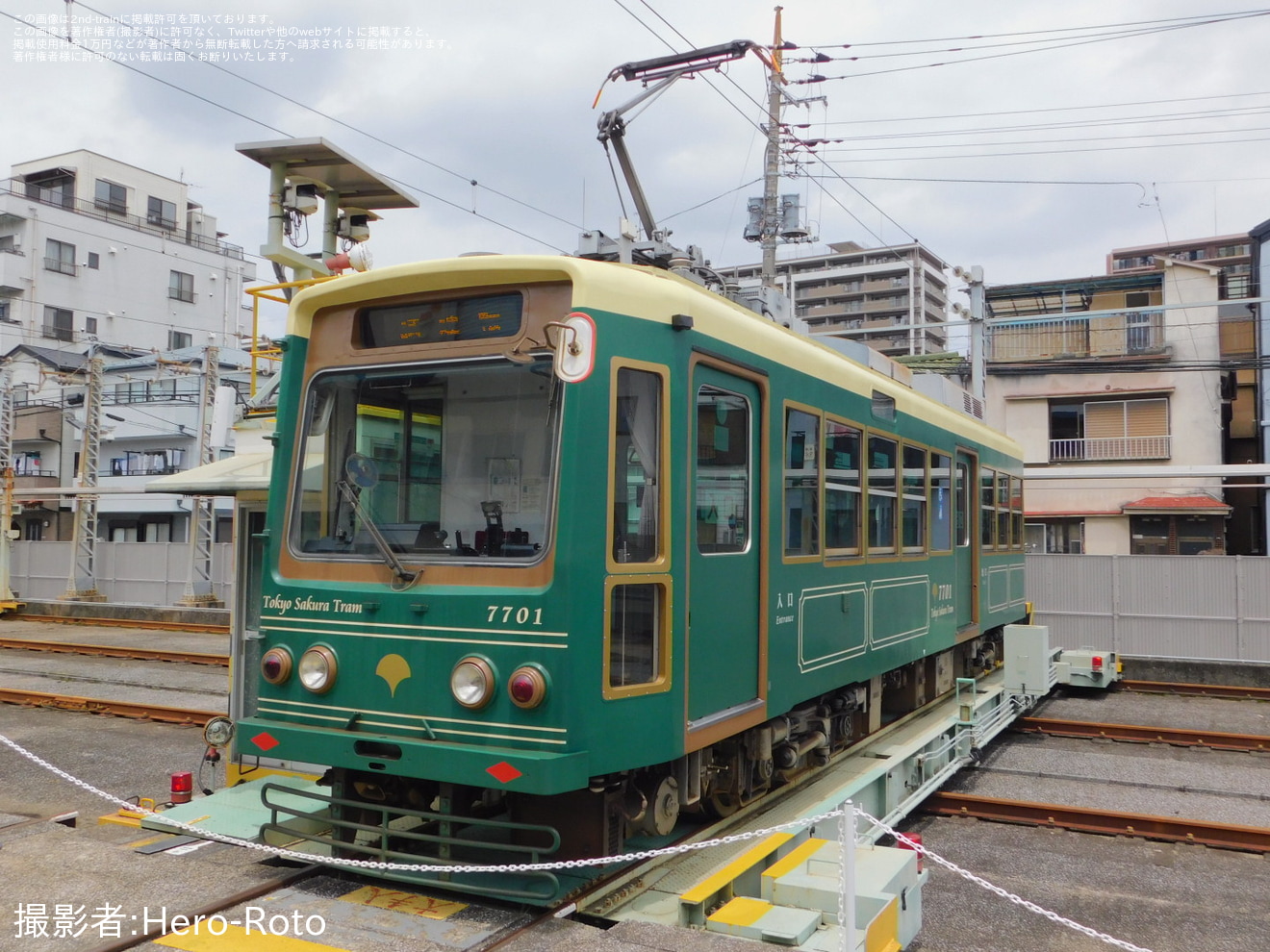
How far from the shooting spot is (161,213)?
48.4 meters

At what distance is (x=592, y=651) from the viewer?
469cm

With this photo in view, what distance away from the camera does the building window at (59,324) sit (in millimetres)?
42531

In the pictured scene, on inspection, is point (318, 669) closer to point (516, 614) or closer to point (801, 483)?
point (516, 614)

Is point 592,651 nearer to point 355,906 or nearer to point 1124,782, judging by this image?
point 355,906

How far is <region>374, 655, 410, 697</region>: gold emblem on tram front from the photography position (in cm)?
496

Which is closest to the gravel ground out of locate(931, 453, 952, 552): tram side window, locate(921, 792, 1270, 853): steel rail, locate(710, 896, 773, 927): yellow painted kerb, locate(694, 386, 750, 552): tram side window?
locate(931, 453, 952, 552): tram side window

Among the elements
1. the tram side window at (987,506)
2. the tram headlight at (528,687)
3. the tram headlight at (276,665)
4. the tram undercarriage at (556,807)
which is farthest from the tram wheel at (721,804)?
the tram side window at (987,506)

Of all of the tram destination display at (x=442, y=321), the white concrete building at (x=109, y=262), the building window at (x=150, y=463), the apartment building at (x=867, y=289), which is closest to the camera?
the tram destination display at (x=442, y=321)

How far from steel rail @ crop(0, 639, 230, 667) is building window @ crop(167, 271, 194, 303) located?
31.1 metres

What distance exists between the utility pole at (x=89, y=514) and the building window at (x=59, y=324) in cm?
1996

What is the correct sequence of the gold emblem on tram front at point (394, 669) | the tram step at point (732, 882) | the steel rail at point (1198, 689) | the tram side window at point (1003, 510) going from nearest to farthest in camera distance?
1. the tram step at point (732, 882)
2. the gold emblem on tram front at point (394, 669)
3. the tram side window at point (1003, 510)
4. the steel rail at point (1198, 689)

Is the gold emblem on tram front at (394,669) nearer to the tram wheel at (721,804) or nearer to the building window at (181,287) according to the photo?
the tram wheel at (721,804)

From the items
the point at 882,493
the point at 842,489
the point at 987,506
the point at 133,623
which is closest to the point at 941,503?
the point at 882,493

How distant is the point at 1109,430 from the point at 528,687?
27.8 meters
